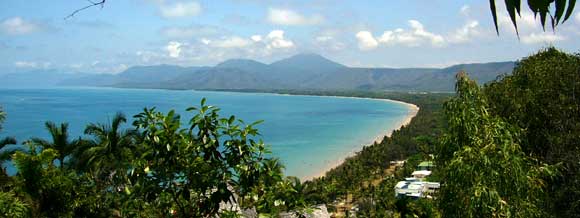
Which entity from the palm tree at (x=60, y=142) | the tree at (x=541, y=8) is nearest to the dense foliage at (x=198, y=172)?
the tree at (x=541, y=8)

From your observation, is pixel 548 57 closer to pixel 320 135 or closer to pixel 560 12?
pixel 560 12

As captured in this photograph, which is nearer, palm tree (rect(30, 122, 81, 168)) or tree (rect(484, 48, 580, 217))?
tree (rect(484, 48, 580, 217))

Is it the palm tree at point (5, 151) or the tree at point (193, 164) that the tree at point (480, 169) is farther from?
the palm tree at point (5, 151)

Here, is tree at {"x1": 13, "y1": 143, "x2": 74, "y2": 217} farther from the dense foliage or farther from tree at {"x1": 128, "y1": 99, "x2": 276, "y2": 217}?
tree at {"x1": 128, "y1": 99, "x2": 276, "y2": 217}

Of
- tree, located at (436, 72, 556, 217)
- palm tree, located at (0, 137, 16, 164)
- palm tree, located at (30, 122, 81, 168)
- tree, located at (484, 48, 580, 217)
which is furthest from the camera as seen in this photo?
palm tree, located at (30, 122, 81, 168)

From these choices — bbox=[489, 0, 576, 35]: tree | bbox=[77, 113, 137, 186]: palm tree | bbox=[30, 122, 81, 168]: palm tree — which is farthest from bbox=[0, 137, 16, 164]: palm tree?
bbox=[489, 0, 576, 35]: tree

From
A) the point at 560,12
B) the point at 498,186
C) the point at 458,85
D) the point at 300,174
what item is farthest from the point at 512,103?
the point at 300,174

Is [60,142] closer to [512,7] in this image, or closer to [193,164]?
[193,164]
